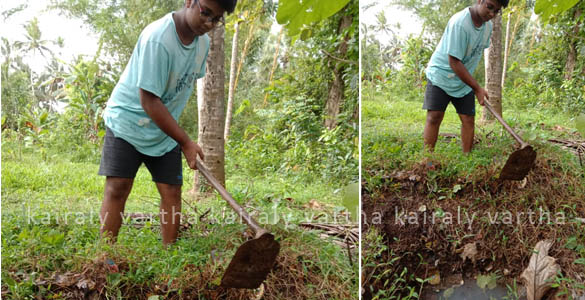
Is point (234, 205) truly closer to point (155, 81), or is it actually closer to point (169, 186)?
point (169, 186)

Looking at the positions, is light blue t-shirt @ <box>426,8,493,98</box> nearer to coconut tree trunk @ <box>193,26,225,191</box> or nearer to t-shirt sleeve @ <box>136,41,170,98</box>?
coconut tree trunk @ <box>193,26,225,191</box>

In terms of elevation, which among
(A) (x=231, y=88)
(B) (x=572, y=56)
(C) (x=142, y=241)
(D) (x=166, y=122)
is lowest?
(C) (x=142, y=241)

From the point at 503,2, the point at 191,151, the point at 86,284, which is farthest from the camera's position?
the point at 503,2

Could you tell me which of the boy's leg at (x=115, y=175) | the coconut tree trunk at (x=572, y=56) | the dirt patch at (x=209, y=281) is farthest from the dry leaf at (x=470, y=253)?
the boy's leg at (x=115, y=175)

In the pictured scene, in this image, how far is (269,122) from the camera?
1.45 metres

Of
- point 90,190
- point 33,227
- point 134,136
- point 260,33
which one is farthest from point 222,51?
point 33,227

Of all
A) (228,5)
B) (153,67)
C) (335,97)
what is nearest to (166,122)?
(153,67)

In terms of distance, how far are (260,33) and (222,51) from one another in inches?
6.0

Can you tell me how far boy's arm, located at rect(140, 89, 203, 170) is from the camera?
1200mm

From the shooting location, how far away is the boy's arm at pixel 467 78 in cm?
149

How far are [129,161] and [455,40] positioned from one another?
3.76ft

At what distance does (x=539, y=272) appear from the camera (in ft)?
4.15

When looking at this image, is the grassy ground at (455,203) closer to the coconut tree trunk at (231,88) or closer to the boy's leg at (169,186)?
the coconut tree trunk at (231,88)

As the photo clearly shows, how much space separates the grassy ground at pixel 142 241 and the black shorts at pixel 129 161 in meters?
0.03
